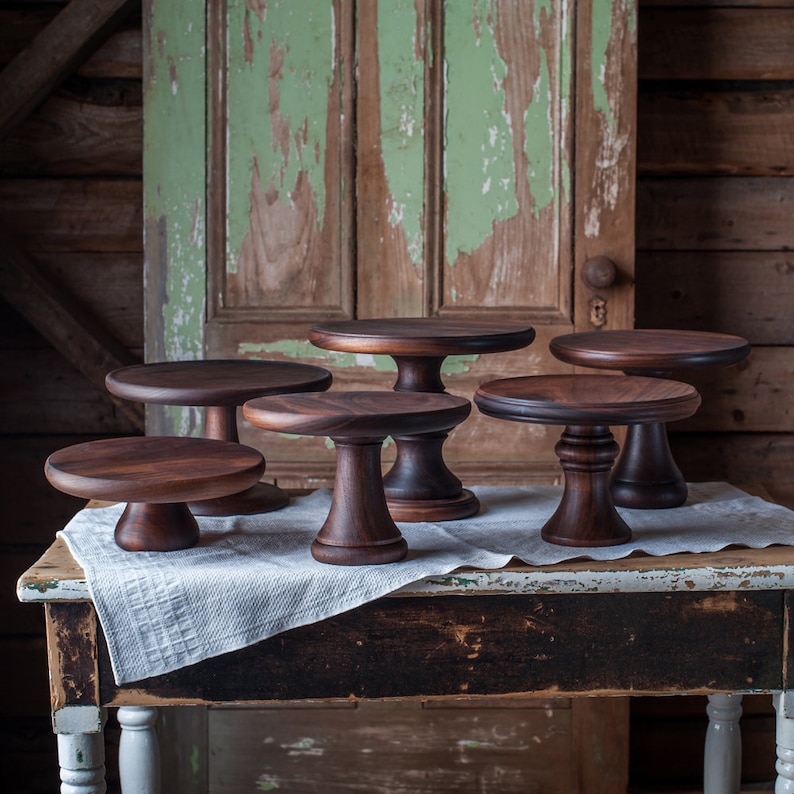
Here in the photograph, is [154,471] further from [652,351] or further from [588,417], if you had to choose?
[652,351]

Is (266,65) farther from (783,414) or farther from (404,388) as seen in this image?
(783,414)

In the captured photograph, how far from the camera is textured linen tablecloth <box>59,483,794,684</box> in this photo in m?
1.14

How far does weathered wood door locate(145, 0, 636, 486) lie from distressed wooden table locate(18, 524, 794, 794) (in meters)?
0.75

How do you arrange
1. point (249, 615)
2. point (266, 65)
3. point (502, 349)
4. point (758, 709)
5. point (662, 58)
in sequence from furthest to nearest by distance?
point (758, 709) < point (662, 58) < point (266, 65) < point (502, 349) < point (249, 615)

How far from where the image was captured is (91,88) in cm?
208

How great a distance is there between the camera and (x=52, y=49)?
1.97 metres

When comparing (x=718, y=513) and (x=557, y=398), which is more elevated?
(x=557, y=398)

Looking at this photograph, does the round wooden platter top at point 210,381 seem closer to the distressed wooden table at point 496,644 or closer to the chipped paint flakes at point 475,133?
the distressed wooden table at point 496,644

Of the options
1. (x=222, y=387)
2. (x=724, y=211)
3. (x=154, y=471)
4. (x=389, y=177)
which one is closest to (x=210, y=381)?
(x=222, y=387)

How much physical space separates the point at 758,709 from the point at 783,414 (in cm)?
61

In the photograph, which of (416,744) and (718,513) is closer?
(718,513)

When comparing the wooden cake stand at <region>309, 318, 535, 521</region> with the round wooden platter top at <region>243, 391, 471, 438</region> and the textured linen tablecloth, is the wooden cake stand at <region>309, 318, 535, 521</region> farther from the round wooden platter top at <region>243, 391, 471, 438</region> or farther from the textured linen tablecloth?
the round wooden platter top at <region>243, 391, 471, 438</region>

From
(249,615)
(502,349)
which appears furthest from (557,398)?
(249,615)

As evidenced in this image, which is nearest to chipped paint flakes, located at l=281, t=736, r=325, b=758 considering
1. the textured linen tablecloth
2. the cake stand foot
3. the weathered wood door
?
the weathered wood door
